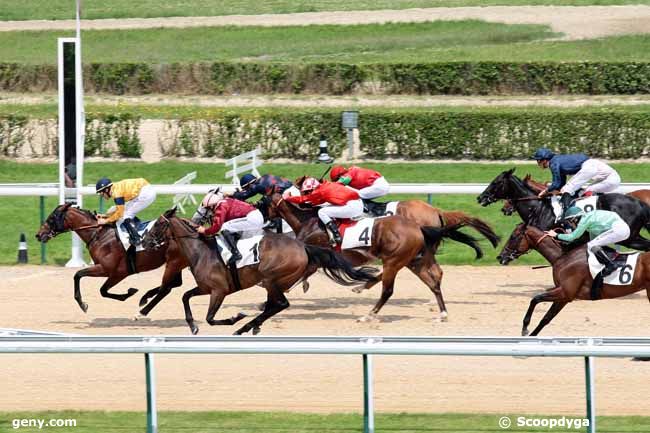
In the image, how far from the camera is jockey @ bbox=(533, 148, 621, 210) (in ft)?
41.5

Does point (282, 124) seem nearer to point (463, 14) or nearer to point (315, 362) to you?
point (315, 362)

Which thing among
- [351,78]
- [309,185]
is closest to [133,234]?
[309,185]

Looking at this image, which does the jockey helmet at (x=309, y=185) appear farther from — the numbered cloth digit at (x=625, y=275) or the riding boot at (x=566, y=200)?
the numbered cloth digit at (x=625, y=275)

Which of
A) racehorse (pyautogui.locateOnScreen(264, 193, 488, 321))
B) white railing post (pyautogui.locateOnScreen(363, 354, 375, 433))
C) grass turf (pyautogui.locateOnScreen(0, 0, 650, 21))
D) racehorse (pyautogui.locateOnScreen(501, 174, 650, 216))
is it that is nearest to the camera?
white railing post (pyautogui.locateOnScreen(363, 354, 375, 433))

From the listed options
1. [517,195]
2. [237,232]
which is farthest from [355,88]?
[237,232]

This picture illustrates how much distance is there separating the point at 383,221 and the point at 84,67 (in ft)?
48.7

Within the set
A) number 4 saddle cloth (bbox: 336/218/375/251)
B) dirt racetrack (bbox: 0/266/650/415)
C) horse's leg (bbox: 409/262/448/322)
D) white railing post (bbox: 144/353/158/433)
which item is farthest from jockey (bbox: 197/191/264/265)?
white railing post (bbox: 144/353/158/433)

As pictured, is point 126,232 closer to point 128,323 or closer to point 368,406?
point 128,323

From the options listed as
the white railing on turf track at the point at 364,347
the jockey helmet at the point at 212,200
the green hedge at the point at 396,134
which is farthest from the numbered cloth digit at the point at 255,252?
the green hedge at the point at 396,134

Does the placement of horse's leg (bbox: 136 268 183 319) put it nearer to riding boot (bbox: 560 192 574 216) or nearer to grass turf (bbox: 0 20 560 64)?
riding boot (bbox: 560 192 574 216)

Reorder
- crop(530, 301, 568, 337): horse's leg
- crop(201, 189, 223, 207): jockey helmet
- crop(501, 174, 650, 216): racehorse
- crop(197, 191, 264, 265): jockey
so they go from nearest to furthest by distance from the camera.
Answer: crop(530, 301, 568, 337): horse's leg
crop(197, 191, 264, 265): jockey
crop(201, 189, 223, 207): jockey helmet
crop(501, 174, 650, 216): racehorse

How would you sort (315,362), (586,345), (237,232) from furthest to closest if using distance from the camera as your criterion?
(237,232)
(315,362)
(586,345)

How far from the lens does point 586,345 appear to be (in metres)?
7.45

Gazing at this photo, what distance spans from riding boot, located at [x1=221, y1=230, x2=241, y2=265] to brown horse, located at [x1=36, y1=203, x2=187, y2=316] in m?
0.72
